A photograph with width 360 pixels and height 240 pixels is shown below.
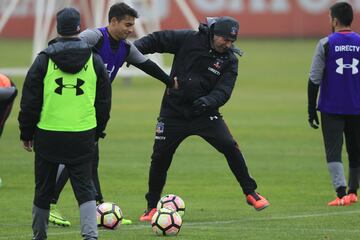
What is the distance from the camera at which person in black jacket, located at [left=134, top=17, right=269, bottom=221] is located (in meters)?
12.1

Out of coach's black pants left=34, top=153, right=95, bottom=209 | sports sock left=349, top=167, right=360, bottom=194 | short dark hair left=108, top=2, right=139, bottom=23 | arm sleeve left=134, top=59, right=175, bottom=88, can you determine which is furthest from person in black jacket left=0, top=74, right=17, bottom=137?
sports sock left=349, top=167, right=360, bottom=194

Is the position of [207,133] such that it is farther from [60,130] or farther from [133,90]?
[133,90]

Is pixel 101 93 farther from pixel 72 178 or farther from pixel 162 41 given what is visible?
pixel 162 41

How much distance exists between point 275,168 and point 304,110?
10.3 metres

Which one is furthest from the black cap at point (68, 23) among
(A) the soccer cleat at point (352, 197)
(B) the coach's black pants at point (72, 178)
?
(A) the soccer cleat at point (352, 197)

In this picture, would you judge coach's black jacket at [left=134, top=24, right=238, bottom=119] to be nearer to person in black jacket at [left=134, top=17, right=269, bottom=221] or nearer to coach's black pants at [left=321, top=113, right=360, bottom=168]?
person in black jacket at [left=134, top=17, right=269, bottom=221]

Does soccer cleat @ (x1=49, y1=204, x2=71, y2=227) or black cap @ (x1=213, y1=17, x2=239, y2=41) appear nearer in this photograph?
soccer cleat @ (x1=49, y1=204, x2=71, y2=227)

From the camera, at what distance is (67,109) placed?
9.41 metres

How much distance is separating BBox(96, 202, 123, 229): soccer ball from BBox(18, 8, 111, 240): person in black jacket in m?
1.72

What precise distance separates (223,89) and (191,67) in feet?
1.56

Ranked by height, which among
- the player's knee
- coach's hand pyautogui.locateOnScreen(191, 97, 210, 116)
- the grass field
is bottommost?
the grass field

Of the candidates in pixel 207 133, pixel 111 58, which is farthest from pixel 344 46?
pixel 111 58

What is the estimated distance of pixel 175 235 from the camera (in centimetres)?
1098

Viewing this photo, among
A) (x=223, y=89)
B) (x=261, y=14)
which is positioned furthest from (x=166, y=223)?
(x=261, y=14)
